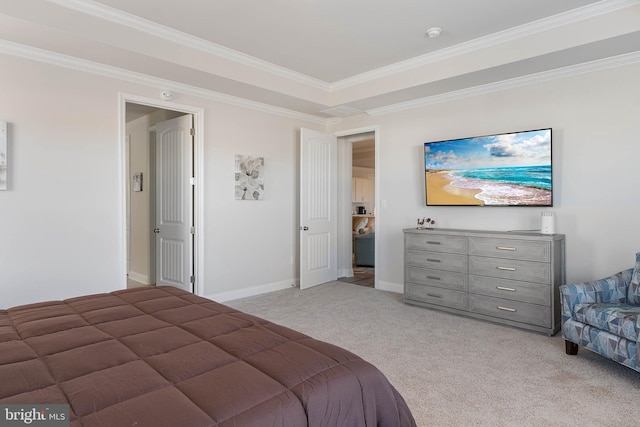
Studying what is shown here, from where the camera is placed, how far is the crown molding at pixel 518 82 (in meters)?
3.46

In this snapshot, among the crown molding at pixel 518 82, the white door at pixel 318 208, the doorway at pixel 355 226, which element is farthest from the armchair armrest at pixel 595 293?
the white door at pixel 318 208

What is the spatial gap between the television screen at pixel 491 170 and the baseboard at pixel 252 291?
2346mm

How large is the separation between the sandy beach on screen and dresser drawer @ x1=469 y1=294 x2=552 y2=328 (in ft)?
3.72

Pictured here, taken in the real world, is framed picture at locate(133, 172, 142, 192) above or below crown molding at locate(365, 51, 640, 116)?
below

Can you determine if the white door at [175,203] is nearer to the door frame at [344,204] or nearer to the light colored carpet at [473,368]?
the light colored carpet at [473,368]

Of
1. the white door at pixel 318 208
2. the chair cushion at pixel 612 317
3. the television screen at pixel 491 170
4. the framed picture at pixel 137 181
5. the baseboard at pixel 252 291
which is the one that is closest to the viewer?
the chair cushion at pixel 612 317

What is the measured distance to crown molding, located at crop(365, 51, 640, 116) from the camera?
3465mm

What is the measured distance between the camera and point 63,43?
3.15m

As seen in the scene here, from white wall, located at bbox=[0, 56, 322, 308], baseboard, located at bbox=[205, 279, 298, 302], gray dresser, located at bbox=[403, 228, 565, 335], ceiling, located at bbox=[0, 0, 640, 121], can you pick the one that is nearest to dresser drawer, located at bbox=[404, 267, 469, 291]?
gray dresser, located at bbox=[403, 228, 565, 335]

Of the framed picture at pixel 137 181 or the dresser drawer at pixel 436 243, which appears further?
the framed picture at pixel 137 181

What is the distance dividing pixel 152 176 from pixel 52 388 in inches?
192

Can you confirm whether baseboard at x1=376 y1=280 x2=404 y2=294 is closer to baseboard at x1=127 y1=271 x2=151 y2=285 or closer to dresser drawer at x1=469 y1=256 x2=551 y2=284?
dresser drawer at x1=469 y1=256 x2=551 y2=284

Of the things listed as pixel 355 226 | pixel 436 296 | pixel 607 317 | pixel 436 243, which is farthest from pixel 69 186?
pixel 355 226

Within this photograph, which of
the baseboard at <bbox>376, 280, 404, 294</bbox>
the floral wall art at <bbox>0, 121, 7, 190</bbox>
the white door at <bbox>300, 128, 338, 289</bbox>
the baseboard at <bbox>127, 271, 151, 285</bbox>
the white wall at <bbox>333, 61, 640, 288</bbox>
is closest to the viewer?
the floral wall art at <bbox>0, 121, 7, 190</bbox>
